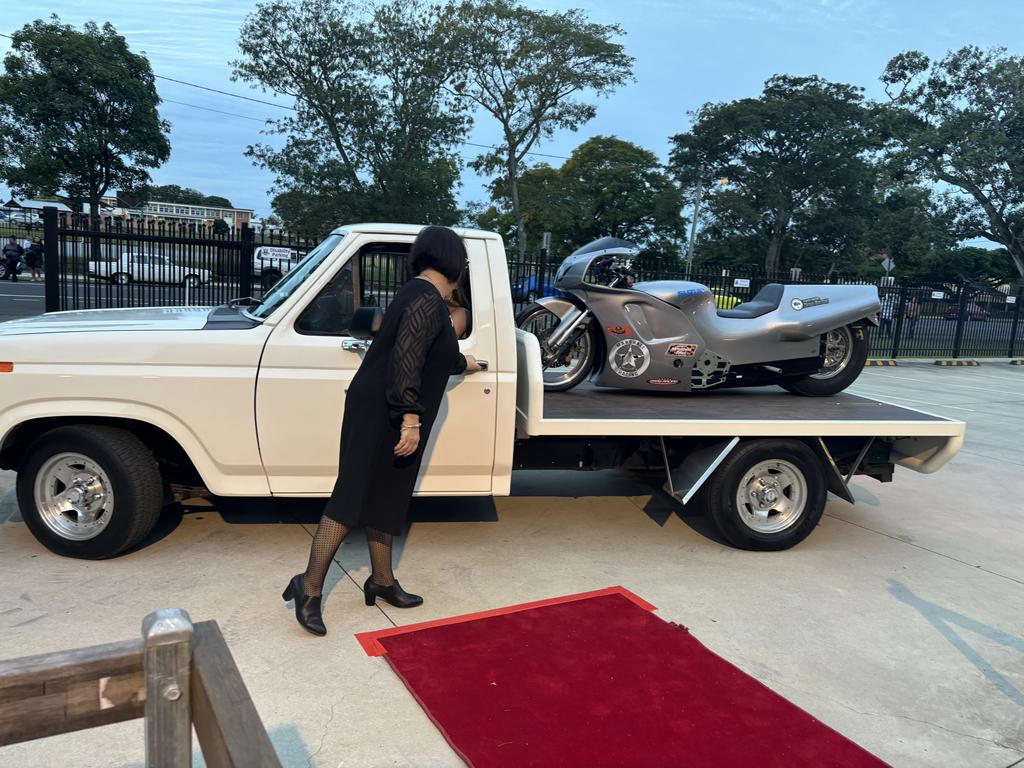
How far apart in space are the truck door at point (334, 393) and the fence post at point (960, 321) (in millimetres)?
20526

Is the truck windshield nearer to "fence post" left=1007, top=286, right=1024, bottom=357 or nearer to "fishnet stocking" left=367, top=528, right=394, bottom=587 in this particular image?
"fishnet stocking" left=367, top=528, right=394, bottom=587

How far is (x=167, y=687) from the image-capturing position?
1.49 meters

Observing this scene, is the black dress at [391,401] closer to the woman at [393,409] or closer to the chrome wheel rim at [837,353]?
the woman at [393,409]

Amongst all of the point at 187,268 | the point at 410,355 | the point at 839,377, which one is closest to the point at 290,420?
the point at 410,355

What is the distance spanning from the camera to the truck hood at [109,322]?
4.37 meters

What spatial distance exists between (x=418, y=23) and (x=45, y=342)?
2743cm

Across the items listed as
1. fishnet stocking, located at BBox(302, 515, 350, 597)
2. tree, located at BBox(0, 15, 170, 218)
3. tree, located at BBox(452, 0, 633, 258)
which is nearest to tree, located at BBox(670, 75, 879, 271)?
tree, located at BBox(452, 0, 633, 258)

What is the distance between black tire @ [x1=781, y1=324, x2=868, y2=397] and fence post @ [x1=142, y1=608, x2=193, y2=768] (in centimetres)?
578

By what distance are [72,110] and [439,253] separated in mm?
33723

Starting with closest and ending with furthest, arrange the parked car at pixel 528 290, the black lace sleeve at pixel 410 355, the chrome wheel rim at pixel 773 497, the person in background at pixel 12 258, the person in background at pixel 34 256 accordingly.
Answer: the black lace sleeve at pixel 410 355 < the chrome wheel rim at pixel 773 497 < the parked car at pixel 528 290 < the person in background at pixel 12 258 < the person in background at pixel 34 256

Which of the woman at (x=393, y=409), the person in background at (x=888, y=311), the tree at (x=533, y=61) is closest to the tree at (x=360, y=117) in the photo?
the tree at (x=533, y=61)

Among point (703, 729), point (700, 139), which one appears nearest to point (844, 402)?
point (703, 729)

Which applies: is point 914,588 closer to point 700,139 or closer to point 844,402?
point 844,402

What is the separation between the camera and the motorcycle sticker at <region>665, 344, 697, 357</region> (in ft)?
19.3
